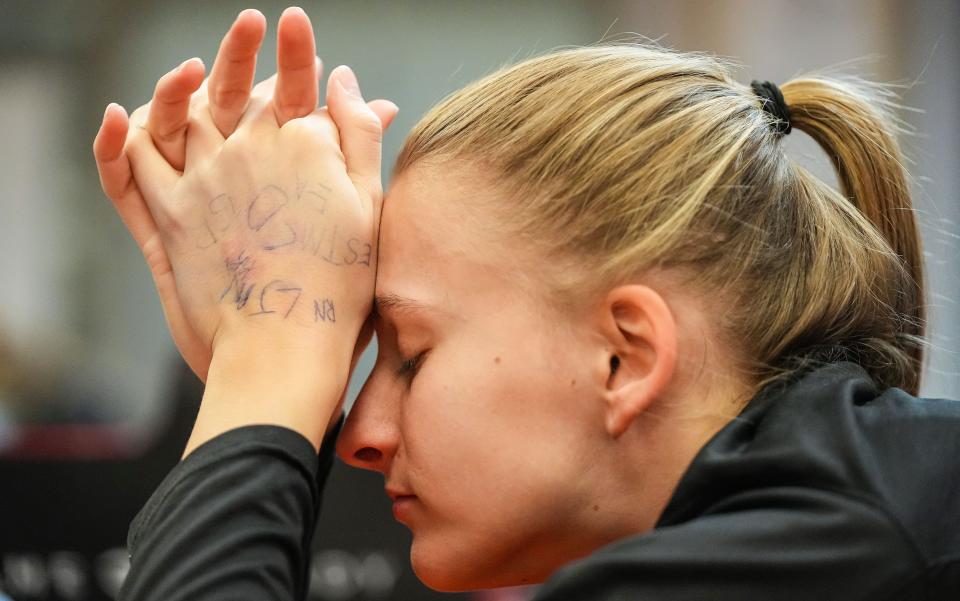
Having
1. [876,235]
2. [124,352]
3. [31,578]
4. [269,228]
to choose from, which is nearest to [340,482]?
[31,578]

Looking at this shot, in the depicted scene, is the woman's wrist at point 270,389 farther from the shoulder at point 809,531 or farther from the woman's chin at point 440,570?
the shoulder at point 809,531

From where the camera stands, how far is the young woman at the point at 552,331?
2.26ft

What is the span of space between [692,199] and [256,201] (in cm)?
36

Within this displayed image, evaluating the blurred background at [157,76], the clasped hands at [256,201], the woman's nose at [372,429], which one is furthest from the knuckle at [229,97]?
the blurred background at [157,76]

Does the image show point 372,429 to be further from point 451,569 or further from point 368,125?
point 368,125

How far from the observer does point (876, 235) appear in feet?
3.01

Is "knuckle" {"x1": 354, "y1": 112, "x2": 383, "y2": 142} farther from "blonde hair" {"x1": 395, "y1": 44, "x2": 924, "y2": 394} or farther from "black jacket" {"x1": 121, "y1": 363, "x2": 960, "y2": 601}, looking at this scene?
"black jacket" {"x1": 121, "y1": 363, "x2": 960, "y2": 601}

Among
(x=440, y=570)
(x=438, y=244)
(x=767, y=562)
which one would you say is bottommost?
(x=440, y=570)

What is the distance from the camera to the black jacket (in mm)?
663

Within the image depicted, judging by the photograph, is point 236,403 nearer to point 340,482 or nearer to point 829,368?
point 829,368

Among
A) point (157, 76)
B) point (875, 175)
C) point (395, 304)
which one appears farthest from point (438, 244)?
point (157, 76)

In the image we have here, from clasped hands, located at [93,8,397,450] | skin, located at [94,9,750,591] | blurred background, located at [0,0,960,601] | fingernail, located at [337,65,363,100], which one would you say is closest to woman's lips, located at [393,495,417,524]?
skin, located at [94,9,750,591]

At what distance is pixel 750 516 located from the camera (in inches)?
26.6

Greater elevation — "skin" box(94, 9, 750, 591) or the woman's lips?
"skin" box(94, 9, 750, 591)
